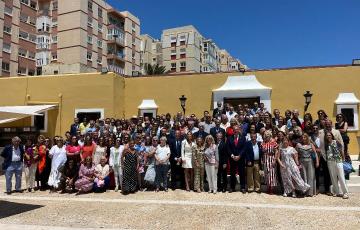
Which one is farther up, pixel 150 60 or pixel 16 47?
pixel 150 60

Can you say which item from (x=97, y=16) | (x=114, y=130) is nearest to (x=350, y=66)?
(x=114, y=130)

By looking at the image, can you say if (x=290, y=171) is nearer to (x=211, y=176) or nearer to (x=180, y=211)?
(x=211, y=176)

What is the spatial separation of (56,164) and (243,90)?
8665 millimetres

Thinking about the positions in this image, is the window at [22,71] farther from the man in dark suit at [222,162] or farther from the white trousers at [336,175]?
the white trousers at [336,175]

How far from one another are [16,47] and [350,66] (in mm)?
39997

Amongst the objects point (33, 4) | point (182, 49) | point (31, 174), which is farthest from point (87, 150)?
point (182, 49)

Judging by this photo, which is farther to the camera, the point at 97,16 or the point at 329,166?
the point at 97,16

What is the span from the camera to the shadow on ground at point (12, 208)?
7.89m

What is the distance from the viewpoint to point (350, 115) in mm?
15062

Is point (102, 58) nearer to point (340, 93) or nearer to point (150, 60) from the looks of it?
point (150, 60)

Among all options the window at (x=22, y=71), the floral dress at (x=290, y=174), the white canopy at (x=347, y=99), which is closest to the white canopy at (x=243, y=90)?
the white canopy at (x=347, y=99)

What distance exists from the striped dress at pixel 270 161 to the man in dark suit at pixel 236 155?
0.57 meters

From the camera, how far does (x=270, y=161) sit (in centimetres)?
924

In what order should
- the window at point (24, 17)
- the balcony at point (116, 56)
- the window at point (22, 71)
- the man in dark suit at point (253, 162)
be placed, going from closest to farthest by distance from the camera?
the man in dark suit at point (253, 162)
the window at point (22, 71)
the window at point (24, 17)
the balcony at point (116, 56)
